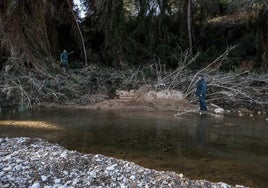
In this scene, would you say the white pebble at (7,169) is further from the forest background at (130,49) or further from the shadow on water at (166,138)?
the forest background at (130,49)

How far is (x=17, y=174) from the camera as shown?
6840 millimetres

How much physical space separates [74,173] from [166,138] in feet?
13.1

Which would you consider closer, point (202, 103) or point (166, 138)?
point (166, 138)

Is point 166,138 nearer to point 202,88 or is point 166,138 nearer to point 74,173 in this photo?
point 74,173

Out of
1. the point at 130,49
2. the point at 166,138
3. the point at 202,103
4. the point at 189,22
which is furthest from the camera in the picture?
the point at 189,22

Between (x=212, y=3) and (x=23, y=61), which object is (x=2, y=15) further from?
(x=212, y=3)

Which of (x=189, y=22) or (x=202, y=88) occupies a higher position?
(x=189, y=22)

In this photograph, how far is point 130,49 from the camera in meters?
21.5

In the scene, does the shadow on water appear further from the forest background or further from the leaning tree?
the leaning tree

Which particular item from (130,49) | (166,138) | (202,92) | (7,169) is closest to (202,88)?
(202,92)

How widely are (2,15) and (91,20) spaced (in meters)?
6.71

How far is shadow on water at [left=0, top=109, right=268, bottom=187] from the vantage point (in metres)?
8.00

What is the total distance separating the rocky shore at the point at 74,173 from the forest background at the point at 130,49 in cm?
737

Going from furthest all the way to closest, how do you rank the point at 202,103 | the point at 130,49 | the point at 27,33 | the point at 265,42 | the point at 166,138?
the point at 130,49
the point at 265,42
the point at 27,33
the point at 202,103
the point at 166,138
